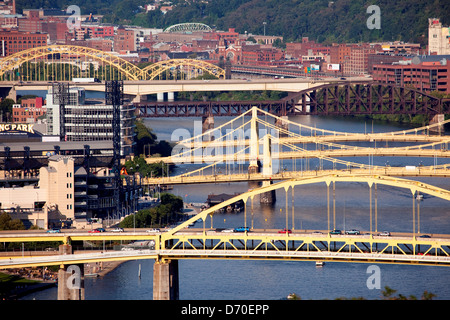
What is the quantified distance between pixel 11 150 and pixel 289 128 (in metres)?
30.8

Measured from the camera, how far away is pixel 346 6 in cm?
13838

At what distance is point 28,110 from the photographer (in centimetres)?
7406

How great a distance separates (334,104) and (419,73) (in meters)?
12.3

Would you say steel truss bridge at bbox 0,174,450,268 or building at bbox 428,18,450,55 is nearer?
steel truss bridge at bbox 0,174,450,268

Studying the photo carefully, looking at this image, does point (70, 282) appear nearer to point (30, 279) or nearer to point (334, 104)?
point (30, 279)

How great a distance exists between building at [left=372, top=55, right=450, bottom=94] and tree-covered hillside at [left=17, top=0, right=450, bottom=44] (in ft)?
71.9

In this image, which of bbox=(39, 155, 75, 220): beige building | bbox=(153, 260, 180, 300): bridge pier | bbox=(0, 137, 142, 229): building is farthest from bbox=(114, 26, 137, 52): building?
bbox=(153, 260, 180, 300): bridge pier

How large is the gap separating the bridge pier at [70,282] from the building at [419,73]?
189 ft


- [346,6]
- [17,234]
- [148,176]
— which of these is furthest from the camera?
[346,6]

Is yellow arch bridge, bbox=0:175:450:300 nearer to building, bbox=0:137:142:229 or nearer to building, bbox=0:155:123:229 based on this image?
building, bbox=0:155:123:229

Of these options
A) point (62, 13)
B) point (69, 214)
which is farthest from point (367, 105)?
point (62, 13)

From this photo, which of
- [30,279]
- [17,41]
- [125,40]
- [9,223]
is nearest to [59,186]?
[9,223]

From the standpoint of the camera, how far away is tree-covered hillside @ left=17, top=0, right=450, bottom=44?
125m

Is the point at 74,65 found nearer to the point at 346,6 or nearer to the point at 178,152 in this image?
the point at 346,6
